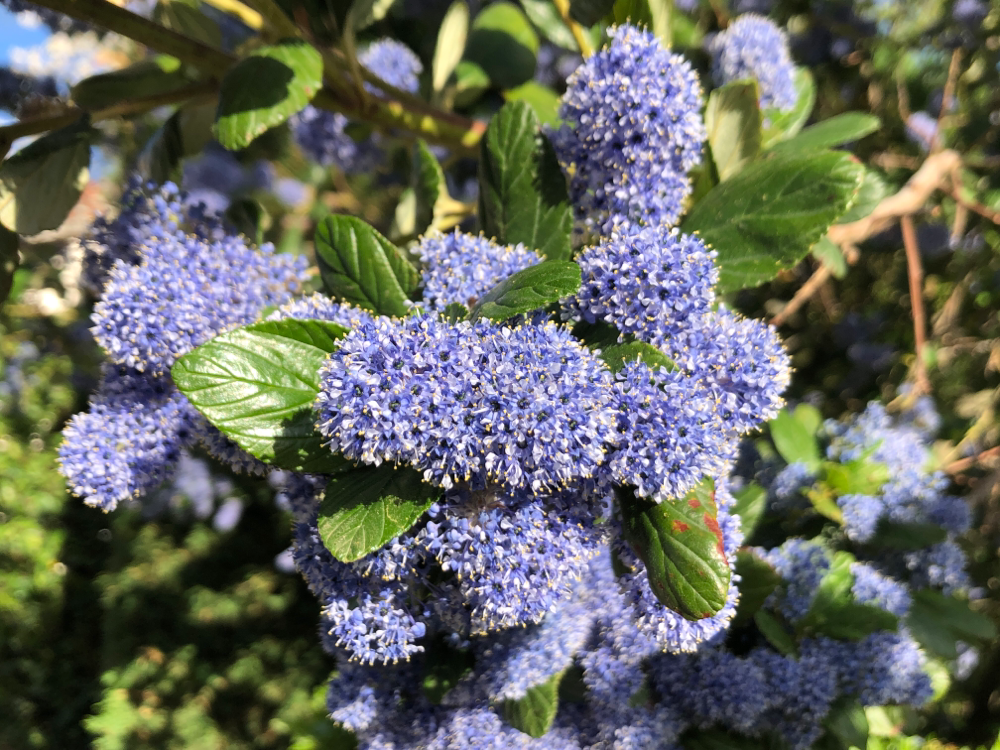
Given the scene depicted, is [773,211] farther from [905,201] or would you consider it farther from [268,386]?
[905,201]

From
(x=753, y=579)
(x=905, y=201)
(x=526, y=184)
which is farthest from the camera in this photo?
(x=905, y=201)

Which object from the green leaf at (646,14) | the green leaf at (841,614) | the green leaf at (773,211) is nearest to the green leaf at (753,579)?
the green leaf at (841,614)

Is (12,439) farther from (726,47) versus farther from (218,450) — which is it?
(726,47)

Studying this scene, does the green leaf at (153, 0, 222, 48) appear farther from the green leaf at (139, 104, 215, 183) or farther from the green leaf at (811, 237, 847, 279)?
the green leaf at (811, 237, 847, 279)

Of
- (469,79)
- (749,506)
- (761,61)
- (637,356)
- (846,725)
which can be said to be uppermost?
(469,79)

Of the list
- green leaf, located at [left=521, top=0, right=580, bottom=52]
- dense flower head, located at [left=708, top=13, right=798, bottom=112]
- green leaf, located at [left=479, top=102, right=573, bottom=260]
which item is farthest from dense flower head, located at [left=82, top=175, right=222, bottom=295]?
dense flower head, located at [left=708, top=13, right=798, bottom=112]

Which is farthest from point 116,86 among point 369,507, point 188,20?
point 369,507
